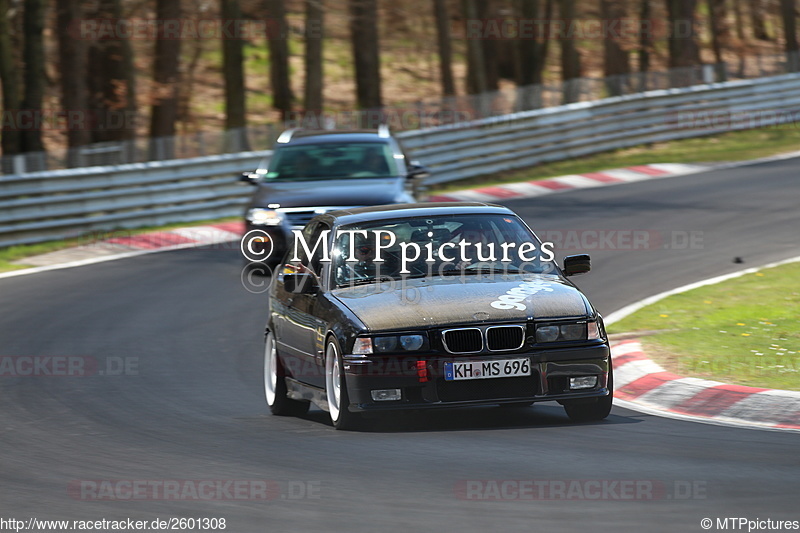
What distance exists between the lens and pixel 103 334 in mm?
13664

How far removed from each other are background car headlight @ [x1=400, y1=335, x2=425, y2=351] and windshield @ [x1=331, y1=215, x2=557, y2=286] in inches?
34.9

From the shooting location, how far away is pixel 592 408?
8.62 m

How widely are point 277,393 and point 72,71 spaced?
1825 cm

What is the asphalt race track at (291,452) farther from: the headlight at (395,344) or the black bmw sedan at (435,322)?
the headlight at (395,344)

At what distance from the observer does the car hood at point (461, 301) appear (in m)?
8.30

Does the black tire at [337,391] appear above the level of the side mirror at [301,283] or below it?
below

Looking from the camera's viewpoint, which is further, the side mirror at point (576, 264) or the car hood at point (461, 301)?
the side mirror at point (576, 264)

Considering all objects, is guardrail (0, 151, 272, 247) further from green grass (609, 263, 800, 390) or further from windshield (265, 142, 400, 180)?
green grass (609, 263, 800, 390)

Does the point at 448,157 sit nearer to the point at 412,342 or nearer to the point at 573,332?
the point at 573,332

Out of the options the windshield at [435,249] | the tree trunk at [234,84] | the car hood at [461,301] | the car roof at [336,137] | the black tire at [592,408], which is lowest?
the black tire at [592,408]

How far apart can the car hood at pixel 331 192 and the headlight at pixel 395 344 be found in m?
Answer: 7.58

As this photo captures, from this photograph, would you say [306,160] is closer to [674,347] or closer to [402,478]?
[674,347]

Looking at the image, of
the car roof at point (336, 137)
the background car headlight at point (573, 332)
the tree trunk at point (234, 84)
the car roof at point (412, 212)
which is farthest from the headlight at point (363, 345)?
the tree trunk at point (234, 84)

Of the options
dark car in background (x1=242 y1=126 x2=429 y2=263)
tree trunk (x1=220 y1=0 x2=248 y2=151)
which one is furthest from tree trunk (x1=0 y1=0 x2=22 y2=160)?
tree trunk (x1=220 y1=0 x2=248 y2=151)
